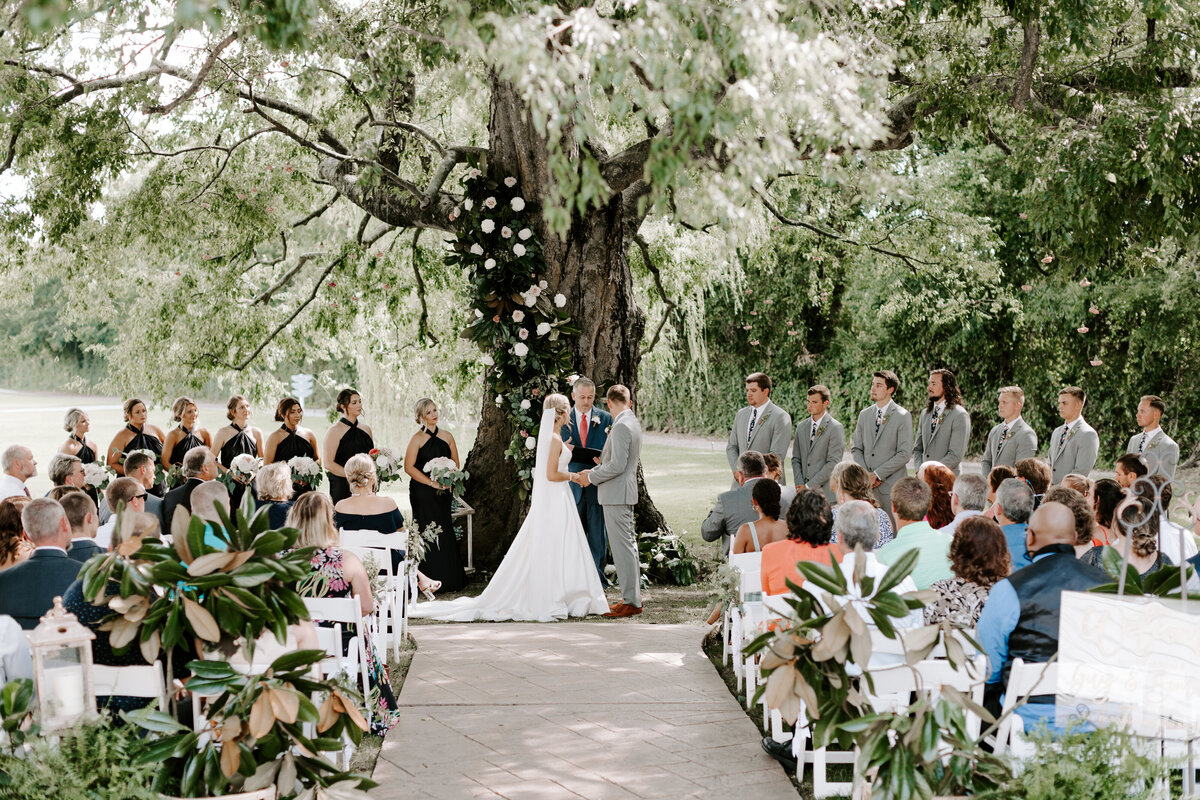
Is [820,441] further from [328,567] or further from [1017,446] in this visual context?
[328,567]

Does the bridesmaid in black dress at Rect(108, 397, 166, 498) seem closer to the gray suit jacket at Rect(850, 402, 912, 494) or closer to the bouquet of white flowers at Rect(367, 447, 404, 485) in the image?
the bouquet of white flowers at Rect(367, 447, 404, 485)

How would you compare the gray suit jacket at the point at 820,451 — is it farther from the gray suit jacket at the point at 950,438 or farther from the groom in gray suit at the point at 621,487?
the groom in gray suit at the point at 621,487

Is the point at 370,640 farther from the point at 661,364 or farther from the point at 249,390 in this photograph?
the point at 661,364

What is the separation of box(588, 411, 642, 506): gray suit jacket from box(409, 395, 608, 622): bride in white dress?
37 cm

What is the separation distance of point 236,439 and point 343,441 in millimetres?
936

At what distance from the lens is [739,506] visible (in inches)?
282

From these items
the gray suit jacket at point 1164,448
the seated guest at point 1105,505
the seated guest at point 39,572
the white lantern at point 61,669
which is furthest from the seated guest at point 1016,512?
the seated guest at point 39,572

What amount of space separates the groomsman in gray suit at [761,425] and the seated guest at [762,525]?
249 centimetres

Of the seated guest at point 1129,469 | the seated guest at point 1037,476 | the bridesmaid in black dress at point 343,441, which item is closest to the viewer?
the seated guest at point 1129,469

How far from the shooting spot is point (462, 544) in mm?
10711

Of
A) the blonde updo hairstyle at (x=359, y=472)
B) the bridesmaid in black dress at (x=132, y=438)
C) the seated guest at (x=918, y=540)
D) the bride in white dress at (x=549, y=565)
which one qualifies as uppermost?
the bridesmaid in black dress at (x=132, y=438)

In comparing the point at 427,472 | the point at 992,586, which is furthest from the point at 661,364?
the point at 992,586

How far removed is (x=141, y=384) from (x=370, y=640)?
859 cm

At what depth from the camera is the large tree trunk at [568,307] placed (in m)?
10.2
